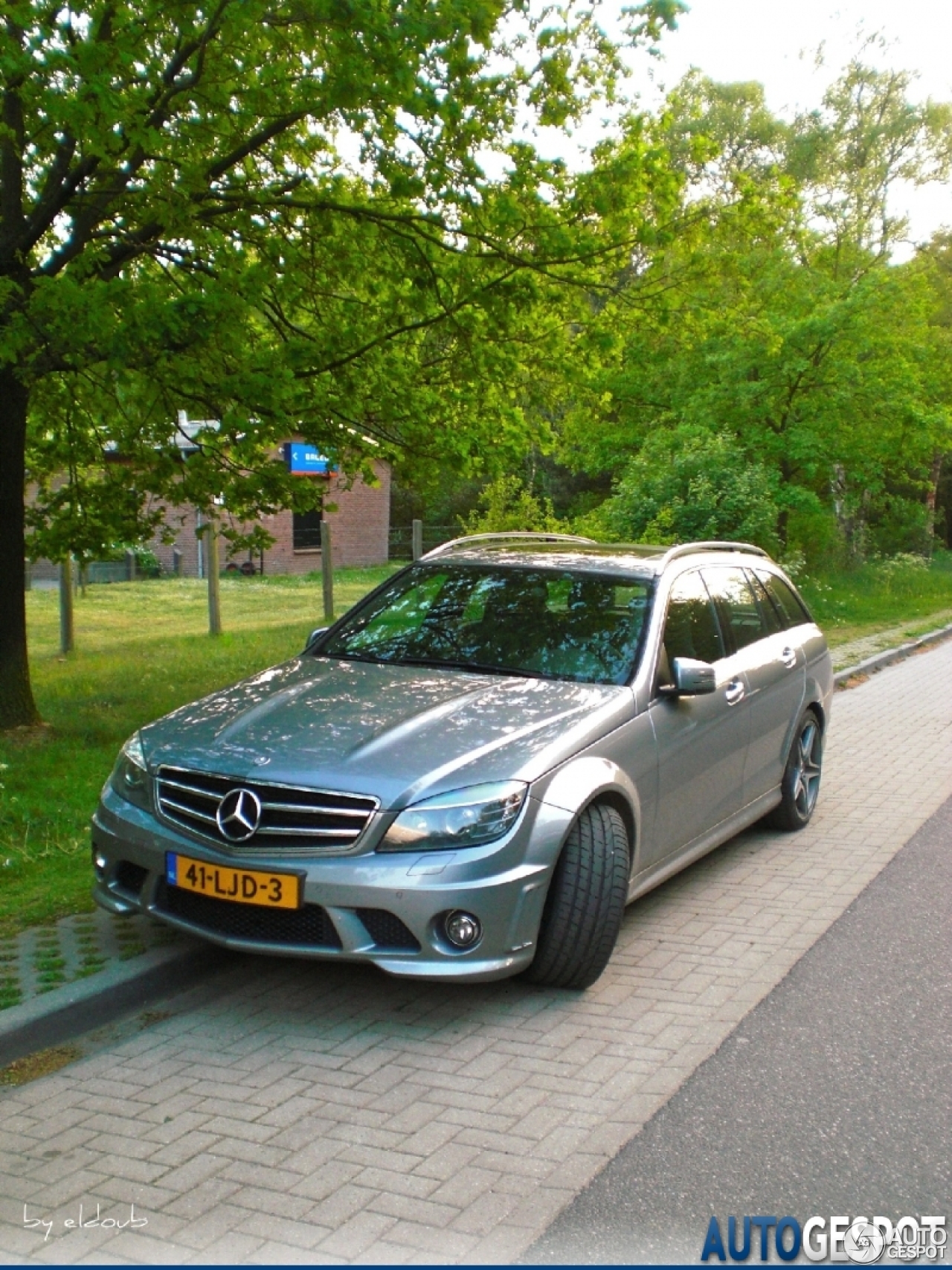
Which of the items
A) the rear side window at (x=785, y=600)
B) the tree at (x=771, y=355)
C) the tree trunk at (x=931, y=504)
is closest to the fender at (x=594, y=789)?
the rear side window at (x=785, y=600)

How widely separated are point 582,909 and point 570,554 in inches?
94.9

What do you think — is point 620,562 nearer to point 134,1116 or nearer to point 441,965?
point 441,965

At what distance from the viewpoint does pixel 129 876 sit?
16.8 ft

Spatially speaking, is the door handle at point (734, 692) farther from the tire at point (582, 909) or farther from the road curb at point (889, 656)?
the road curb at point (889, 656)

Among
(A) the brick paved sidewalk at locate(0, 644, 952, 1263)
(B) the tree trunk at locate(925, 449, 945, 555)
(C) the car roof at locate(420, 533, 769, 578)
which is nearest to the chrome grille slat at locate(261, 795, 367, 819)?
(A) the brick paved sidewalk at locate(0, 644, 952, 1263)

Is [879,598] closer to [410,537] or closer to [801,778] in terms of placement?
[410,537]

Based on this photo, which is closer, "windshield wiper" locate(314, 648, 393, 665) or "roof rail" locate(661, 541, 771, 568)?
"windshield wiper" locate(314, 648, 393, 665)

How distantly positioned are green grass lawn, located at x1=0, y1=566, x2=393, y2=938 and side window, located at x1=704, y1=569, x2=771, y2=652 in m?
3.44

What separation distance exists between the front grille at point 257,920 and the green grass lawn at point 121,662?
1.06m

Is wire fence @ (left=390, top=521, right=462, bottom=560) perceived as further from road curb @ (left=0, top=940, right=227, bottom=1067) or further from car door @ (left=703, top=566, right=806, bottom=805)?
road curb @ (left=0, top=940, right=227, bottom=1067)

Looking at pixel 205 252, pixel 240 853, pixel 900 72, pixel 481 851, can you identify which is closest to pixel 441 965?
pixel 481 851

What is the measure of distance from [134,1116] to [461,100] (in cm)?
739

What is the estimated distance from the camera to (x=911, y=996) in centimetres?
504

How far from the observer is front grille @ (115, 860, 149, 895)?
5.08 metres
